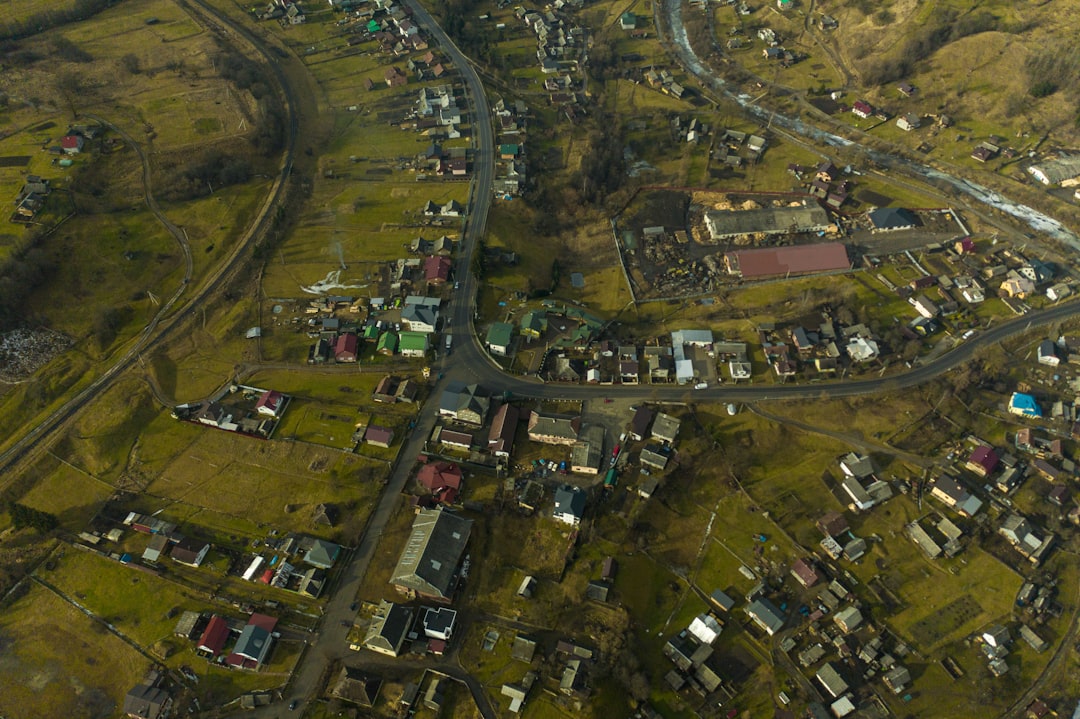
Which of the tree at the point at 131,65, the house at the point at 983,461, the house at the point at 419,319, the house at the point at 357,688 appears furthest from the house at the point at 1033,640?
the tree at the point at 131,65

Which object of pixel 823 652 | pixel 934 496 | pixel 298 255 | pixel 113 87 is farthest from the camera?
pixel 113 87

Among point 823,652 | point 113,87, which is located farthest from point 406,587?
point 113,87

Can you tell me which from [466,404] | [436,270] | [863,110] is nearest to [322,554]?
[466,404]

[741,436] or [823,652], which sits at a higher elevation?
[741,436]

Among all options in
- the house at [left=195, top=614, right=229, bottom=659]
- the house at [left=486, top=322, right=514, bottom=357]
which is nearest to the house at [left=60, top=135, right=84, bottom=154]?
the house at [left=486, top=322, right=514, bottom=357]

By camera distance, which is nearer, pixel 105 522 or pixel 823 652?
pixel 823 652

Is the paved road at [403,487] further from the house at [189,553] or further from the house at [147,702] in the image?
the house at [189,553]

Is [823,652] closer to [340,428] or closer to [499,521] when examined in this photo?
[499,521]
